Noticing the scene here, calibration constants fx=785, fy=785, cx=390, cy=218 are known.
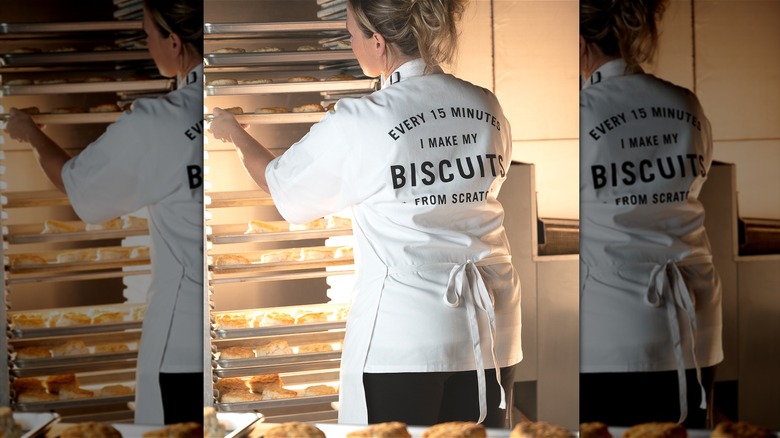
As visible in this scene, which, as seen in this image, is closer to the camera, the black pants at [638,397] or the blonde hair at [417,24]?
the blonde hair at [417,24]

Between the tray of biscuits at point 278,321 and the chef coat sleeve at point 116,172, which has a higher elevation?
the chef coat sleeve at point 116,172

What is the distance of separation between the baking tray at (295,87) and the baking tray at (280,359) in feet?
2.77

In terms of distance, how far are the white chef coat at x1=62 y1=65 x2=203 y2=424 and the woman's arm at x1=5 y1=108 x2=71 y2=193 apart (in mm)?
33

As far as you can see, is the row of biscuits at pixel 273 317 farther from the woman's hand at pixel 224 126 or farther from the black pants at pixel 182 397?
the woman's hand at pixel 224 126

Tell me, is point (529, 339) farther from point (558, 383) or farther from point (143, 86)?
point (143, 86)

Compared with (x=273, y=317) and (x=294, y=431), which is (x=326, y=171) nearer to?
(x=273, y=317)

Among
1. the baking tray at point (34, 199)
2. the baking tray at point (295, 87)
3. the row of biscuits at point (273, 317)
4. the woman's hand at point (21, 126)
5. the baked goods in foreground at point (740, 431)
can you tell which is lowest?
the baked goods in foreground at point (740, 431)

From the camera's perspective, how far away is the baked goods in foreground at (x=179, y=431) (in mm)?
2570

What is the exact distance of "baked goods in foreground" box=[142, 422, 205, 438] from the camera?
101 inches

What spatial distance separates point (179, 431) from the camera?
2.57 metres

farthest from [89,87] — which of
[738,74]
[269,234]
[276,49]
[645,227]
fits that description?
[738,74]

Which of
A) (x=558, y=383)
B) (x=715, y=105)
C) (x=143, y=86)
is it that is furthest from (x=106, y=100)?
(x=715, y=105)

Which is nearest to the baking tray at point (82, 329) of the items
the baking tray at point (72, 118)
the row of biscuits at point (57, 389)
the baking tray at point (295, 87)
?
the row of biscuits at point (57, 389)

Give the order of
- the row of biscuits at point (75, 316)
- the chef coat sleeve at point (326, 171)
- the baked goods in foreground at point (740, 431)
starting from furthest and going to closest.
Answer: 1. the baked goods in foreground at point (740, 431)
2. the row of biscuits at point (75, 316)
3. the chef coat sleeve at point (326, 171)
